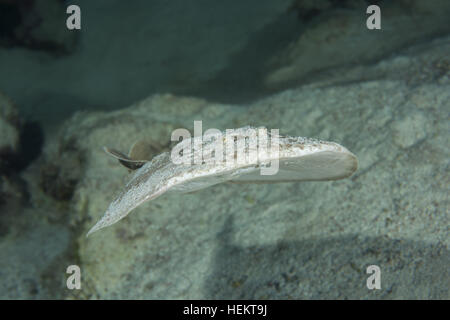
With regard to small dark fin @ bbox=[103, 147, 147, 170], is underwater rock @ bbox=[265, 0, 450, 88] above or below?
above

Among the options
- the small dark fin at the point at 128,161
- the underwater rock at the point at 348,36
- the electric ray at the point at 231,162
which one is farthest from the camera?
the underwater rock at the point at 348,36

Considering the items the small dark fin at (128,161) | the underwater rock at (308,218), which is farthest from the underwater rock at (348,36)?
the small dark fin at (128,161)

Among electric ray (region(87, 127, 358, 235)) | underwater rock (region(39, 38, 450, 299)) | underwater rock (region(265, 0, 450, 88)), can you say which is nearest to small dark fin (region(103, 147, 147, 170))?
electric ray (region(87, 127, 358, 235))

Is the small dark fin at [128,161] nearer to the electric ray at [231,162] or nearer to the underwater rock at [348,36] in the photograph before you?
the electric ray at [231,162]

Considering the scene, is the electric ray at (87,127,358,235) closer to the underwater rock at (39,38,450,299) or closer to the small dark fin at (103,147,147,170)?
the small dark fin at (103,147,147,170)

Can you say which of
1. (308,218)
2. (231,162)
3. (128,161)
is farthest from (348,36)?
(231,162)

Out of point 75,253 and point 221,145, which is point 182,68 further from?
point 221,145

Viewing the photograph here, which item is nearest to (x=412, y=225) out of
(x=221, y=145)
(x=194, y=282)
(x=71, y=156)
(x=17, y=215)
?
(x=221, y=145)

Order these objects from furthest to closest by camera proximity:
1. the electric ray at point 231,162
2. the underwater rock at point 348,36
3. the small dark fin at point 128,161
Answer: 1. the underwater rock at point 348,36
2. the small dark fin at point 128,161
3. the electric ray at point 231,162
